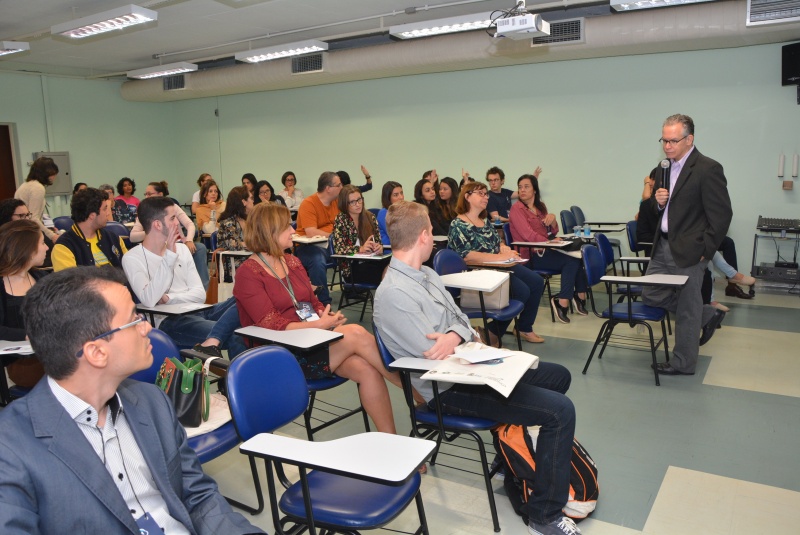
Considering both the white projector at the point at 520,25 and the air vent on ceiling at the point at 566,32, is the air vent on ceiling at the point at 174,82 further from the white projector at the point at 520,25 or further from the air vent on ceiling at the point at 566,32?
the white projector at the point at 520,25

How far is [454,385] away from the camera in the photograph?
257 centimetres

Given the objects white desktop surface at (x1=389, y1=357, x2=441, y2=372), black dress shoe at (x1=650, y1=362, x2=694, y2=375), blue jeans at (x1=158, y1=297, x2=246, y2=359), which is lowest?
black dress shoe at (x1=650, y1=362, x2=694, y2=375)

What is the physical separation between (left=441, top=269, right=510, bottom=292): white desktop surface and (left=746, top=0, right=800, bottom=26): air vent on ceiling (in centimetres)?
427

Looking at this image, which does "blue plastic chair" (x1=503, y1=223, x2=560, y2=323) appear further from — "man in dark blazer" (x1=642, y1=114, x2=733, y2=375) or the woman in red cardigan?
the woman in red cardigan

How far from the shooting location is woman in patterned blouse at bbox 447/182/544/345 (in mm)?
4980

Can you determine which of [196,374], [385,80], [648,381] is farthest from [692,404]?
[385,80]

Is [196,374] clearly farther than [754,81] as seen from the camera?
No

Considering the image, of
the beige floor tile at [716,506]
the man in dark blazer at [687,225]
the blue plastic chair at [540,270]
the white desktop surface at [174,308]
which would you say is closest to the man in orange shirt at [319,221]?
the blue plastic chair at [540,270]

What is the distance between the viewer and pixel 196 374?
225 cm

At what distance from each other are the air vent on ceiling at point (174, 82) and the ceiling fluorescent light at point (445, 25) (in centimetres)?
509

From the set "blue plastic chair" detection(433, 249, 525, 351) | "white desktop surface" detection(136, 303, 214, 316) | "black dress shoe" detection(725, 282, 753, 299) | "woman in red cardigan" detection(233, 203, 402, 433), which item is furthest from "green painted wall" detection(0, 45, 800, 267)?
"white desktop surface" detection(136, 303, 214, 316)

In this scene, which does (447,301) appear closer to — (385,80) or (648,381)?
(648,381)

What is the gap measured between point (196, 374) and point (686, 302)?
3.42 meters

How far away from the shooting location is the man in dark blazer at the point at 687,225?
4.11m
